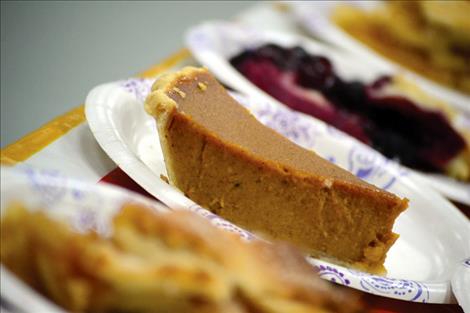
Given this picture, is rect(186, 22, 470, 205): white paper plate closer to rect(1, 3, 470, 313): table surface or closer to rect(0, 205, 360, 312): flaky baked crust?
rect(1, 3, 470, 313): table surface

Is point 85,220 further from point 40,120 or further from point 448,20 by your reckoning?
point 448,20

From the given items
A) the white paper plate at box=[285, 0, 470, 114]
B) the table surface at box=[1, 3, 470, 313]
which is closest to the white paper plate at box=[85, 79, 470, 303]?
the table surface at box=[1, 3, 470, 313]

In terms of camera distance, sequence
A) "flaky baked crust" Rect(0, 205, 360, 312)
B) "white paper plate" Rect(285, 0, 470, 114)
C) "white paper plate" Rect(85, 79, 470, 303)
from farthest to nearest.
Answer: "white paper plate" Rect(285, 0, 470, 114) < "white paper plate" Rect(85, 79, 470, 303) < "flaky baked crust" Rect(0, 205, 360, 312)

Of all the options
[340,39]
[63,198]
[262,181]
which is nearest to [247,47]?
[340,39]

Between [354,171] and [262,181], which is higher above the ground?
[262,181]

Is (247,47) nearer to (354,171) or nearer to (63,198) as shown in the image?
(354,171)

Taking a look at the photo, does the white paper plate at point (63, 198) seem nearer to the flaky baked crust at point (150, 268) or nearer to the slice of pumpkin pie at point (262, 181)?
the flaky baked crust at point (150, 268)
